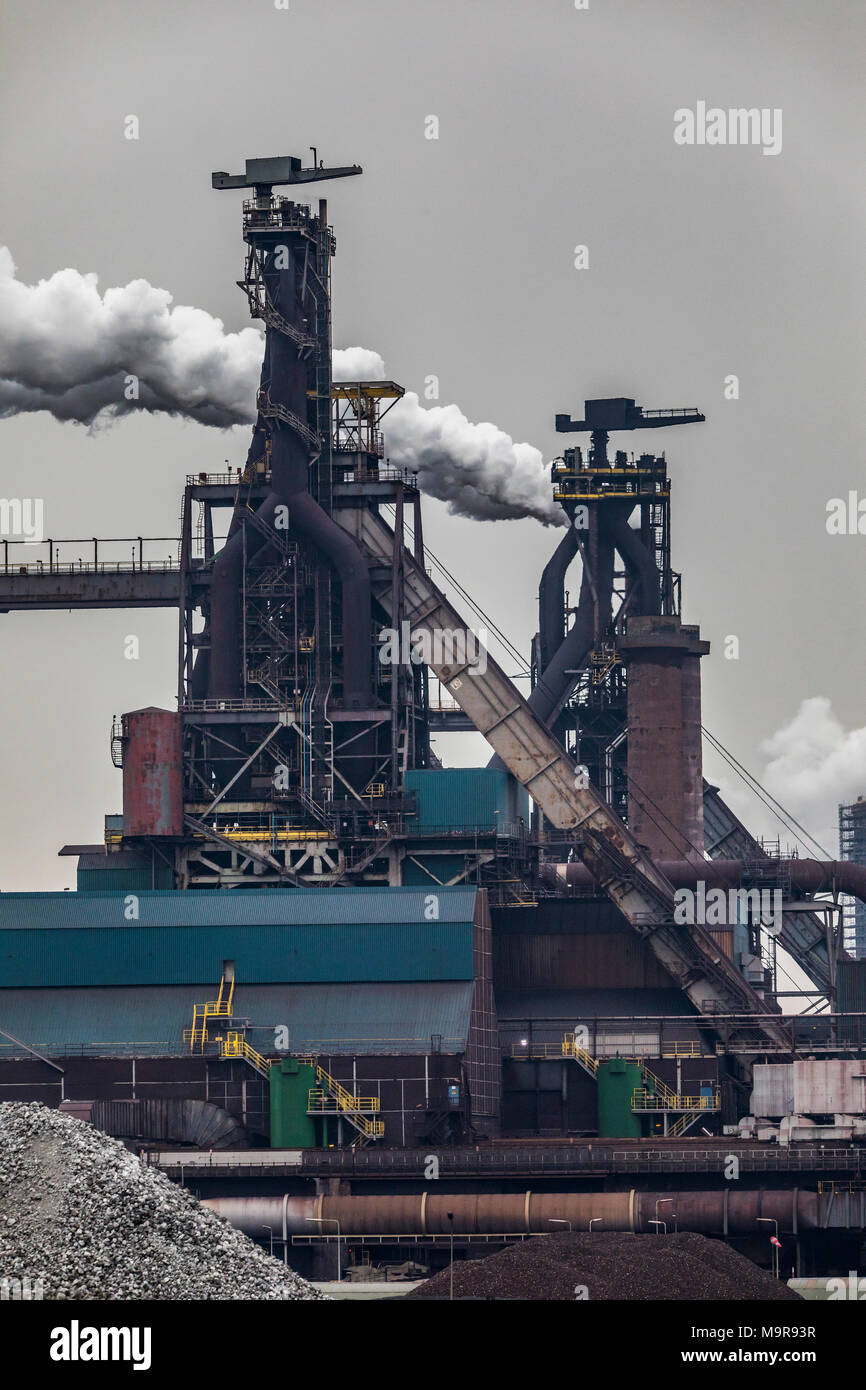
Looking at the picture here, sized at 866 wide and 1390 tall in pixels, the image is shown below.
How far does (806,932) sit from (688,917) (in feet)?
45.5

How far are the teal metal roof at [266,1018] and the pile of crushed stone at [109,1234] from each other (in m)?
14.5

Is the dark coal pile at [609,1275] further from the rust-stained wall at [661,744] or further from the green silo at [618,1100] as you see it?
the rust-stained wall at [661,744]

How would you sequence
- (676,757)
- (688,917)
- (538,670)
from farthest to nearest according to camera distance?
1. (538,670)
2. (676,757)
3. (688,917)

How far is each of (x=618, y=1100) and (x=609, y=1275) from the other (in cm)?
2072

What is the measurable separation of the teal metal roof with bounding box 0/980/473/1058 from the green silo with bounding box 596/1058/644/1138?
416 cm

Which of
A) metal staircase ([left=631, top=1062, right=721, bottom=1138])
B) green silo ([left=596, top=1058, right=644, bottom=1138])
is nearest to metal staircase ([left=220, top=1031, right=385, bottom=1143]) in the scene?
green silo ([left=596, top=1058, right=644, bottom=1138])

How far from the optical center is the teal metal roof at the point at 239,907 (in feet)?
214

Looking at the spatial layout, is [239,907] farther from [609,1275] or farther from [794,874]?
[609,1275]

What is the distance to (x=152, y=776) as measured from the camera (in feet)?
233

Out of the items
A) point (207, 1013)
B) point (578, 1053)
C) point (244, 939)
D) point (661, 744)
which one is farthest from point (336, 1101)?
point (661, 744)
